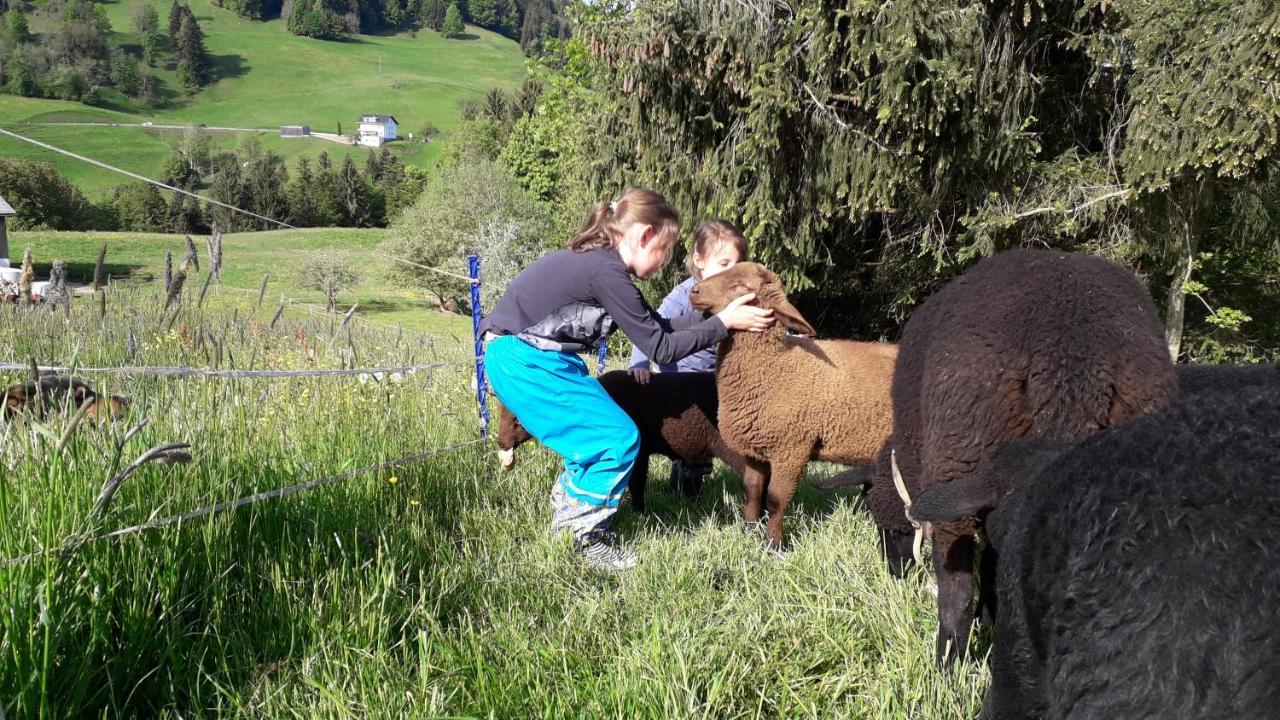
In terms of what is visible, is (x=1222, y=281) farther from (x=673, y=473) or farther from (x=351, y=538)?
(x=351, y=538)

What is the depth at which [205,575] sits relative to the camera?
3.19 metres

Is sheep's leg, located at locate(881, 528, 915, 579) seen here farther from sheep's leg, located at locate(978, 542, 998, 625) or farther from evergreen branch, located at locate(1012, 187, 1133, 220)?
evergreen branch, located at locate(1012, 187, 1133, 220)

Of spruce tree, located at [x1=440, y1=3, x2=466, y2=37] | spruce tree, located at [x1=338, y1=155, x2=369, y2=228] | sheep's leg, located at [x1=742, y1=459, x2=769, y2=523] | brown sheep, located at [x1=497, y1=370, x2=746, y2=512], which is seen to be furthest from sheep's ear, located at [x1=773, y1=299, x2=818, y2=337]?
spruce tree, located at [x1=440, y1=3, x2=466, y2=37]

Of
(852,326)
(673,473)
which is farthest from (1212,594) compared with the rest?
(852,326)

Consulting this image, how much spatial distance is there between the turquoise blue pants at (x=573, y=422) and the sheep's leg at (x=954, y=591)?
71.1 inches

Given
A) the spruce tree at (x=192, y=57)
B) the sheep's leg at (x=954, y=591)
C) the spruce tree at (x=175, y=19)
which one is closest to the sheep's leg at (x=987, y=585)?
the sheep's leg at (x=954, y=591)

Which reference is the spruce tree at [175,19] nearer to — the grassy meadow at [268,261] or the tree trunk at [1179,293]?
the grassy meadow at [268,261]

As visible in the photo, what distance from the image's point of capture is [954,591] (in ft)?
10.9

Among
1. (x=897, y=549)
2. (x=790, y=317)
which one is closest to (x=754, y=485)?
(x=897, y=549)

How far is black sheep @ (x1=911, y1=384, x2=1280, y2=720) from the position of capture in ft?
5.35

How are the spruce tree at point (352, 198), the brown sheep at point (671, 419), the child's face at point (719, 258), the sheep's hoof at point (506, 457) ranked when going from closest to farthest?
1. the sheep's hoof at point (506, 457)
2. the child's face at point (719, 258)
3. the brown sheep at point (671, 419)
4. the spruce tree at point (352, 198)

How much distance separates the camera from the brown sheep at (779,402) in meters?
4.88

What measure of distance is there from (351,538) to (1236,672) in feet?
11.4

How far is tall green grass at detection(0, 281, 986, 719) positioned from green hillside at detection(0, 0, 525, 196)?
80.1m
